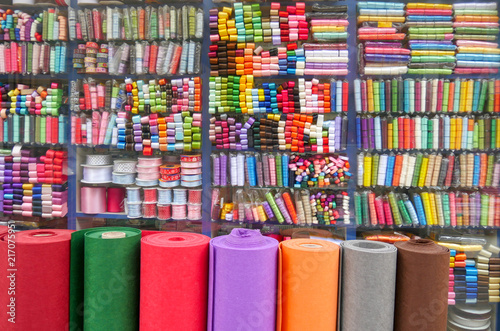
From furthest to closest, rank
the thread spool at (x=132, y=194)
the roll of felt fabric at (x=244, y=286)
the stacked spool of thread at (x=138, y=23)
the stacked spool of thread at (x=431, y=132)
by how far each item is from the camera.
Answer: the thread spool at (x=132, y=194)
the stacked spool of thread at (x=138, y=23)
the stacked spool of thread at (x=431, y=132)
the roll of felt fabric at (x=244, y=286)

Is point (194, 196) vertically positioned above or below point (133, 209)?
above

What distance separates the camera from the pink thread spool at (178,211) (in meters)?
2.77

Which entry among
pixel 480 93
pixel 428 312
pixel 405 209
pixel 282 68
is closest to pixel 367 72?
pixel 282 68

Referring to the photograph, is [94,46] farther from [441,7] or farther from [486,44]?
[486,44]

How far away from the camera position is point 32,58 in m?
2.80

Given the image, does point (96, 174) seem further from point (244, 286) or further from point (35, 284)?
point (244, 286)

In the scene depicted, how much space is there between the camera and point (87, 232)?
1069 millimetres

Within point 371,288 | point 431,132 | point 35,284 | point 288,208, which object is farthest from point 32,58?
point 431,132

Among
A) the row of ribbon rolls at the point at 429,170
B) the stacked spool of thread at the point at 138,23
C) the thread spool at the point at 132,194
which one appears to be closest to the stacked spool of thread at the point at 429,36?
the row of ribbon rolls at the point at 429,170

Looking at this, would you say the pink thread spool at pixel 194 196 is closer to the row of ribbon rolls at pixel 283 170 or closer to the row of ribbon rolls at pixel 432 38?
the row of ribbon rolls at pixel 283 170

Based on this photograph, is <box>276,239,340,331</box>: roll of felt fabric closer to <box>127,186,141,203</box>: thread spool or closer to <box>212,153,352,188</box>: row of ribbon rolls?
<box>212,153,352,188</box>: row of ribbon rolls

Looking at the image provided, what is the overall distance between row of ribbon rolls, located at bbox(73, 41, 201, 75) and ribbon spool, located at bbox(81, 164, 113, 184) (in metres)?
0.76

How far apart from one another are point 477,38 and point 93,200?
3.22m

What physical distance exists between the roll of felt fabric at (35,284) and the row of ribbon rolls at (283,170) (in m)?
1.75
